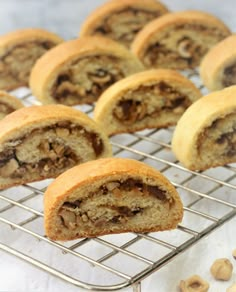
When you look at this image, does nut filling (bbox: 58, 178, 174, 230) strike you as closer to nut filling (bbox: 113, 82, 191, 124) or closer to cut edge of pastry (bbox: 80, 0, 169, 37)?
nut filling (bbox: 113, 82, 191, 124)

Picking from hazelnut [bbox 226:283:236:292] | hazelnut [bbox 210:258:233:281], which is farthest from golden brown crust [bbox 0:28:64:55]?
hazelnut [bbox 226:283:236:292]

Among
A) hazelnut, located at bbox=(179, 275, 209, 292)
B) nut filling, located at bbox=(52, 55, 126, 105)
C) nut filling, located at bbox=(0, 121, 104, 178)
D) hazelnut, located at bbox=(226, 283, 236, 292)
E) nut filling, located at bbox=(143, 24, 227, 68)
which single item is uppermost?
nut filling, located at bbox=(143, 24, 227, 68)

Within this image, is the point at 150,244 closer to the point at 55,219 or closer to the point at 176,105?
the point at 55,219

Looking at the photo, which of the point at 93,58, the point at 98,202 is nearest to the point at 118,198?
the point at 98,202

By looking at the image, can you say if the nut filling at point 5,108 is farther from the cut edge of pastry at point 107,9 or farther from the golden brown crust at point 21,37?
the cut edge of pastry at point 107,9

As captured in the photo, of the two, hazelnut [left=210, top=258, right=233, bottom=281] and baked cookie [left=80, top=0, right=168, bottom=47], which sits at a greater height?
baked cookie [left=80, top=0, right=168, bottom=47]

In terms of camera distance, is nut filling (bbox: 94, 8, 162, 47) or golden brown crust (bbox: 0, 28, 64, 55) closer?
golden brown crust (bbox: 0, 28, 64, 55)

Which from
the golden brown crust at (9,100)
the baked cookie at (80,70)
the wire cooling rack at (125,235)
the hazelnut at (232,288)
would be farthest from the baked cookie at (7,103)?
the hazelnut at (232,288)
